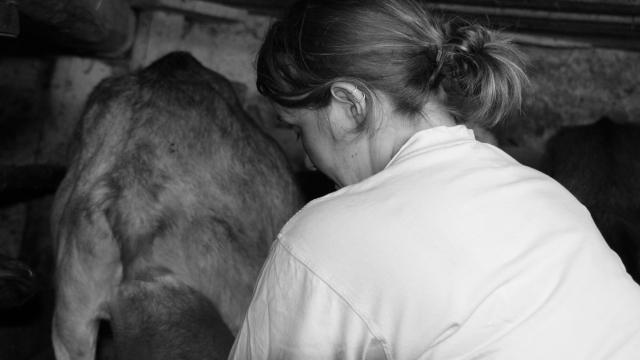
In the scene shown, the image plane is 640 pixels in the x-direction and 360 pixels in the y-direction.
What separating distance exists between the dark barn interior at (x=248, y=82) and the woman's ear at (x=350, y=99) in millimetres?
1939

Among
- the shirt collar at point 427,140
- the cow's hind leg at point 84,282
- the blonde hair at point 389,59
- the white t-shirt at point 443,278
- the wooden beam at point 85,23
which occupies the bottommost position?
the cow's hind leg at point 84,282

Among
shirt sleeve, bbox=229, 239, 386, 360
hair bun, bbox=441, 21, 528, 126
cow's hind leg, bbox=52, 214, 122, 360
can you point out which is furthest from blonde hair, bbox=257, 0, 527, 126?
cow's hind leg, bbox=52, 214, 122, 360

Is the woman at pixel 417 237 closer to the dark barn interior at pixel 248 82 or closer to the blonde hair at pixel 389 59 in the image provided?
the blonde hair at pixel 389 59

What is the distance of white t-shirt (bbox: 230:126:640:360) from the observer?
4.03 ft

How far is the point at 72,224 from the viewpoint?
2486 mm

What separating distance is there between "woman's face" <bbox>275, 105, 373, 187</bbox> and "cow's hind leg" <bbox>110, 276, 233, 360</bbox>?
0.78 metres

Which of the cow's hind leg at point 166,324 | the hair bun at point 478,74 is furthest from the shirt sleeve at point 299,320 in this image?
the cow's hind leg at point 166,324

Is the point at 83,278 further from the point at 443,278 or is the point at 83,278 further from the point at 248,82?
the point at 248,82

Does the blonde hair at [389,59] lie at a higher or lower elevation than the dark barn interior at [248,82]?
higher

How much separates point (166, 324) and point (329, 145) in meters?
0.90

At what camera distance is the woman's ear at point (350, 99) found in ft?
4.93

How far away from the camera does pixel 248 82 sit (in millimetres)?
4383

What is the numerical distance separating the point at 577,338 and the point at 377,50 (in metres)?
0.67

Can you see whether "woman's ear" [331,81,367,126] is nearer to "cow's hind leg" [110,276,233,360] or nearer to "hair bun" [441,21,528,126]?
"hair bun" [441,21,528,126]
